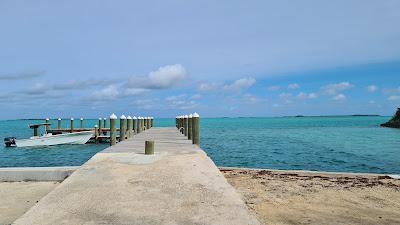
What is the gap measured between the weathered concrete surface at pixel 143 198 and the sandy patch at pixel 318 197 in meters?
1.28

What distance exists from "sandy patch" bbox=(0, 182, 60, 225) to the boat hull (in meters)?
27.1

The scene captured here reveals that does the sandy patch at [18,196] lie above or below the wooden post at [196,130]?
below

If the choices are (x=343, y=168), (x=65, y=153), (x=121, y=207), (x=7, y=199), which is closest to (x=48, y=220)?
(x=121, y=207)

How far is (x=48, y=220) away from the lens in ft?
14.3

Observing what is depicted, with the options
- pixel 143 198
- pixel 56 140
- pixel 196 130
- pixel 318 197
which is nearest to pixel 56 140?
pixel 56 140

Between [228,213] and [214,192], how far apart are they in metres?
0.98

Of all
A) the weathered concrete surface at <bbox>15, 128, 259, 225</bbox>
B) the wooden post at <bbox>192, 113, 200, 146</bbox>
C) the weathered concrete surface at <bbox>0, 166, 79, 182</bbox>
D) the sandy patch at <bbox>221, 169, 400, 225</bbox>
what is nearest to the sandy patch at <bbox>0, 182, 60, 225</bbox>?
the weathered concrete surface at <bbox>0, 166, 79, 182</bbox>

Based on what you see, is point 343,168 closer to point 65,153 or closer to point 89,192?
point 89,192

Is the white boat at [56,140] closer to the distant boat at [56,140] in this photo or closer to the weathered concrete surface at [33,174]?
the distant boat at [56,140]

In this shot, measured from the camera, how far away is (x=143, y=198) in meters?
5.29

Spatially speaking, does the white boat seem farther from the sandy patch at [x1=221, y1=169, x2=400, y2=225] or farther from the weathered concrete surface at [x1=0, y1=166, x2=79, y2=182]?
the weathered concrete surface at [x1=0, y1=166, x2=79, y2=182]

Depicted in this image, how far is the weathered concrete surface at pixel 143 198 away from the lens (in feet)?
14.5

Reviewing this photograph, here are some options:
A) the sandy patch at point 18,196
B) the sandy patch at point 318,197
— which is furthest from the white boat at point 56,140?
the sandy patch at point 18,196

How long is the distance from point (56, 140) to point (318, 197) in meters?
30.8
